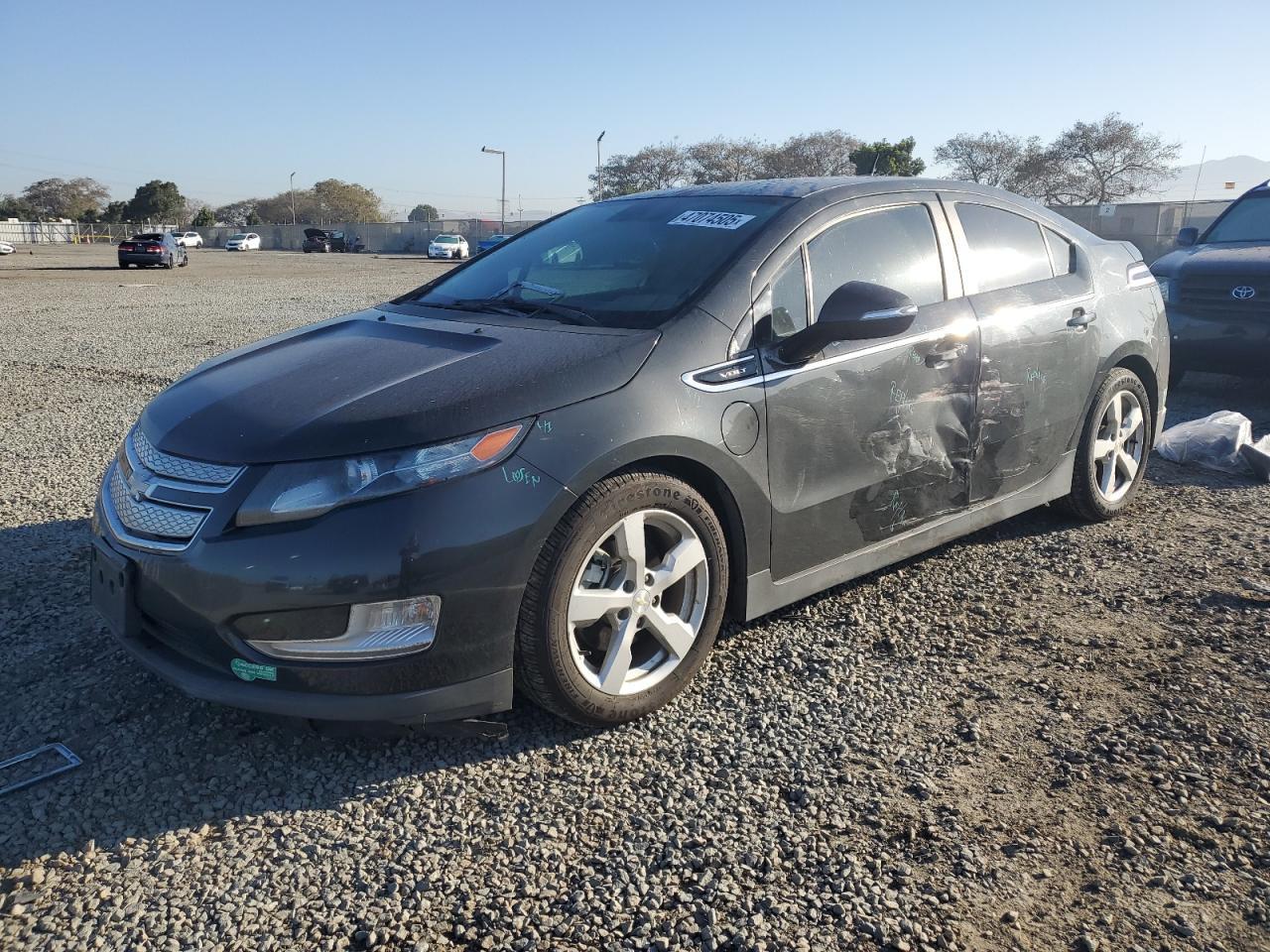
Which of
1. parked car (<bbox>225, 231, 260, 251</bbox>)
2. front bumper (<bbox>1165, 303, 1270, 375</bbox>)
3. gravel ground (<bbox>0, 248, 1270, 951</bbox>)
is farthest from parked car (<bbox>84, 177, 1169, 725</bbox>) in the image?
parked car (<bbox>225, 231, 260, 251</bbox>)

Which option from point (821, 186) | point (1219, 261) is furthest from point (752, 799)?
point (1219, 261)

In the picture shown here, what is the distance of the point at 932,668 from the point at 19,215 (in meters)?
118

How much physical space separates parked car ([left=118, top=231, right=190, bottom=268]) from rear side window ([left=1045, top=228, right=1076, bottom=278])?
1414 inches

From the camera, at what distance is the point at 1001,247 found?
4.31 m

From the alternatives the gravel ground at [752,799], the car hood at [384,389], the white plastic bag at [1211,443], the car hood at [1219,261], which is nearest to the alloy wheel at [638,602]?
the gravel ground at [752,799]

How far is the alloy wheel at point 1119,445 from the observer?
4879 millimetres

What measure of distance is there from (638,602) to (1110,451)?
123 inches

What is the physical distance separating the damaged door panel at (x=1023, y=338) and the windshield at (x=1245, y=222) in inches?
200

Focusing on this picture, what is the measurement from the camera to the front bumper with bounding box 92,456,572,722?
2531 mm

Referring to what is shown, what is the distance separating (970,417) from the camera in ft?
12.9

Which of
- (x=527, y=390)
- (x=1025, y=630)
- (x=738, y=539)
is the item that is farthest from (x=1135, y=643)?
(x=527, y=390)

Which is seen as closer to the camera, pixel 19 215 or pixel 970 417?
pixel 970 417

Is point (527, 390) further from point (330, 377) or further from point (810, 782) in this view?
point (810, 782)

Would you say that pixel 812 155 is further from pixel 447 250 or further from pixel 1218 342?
pixel 1218 342
